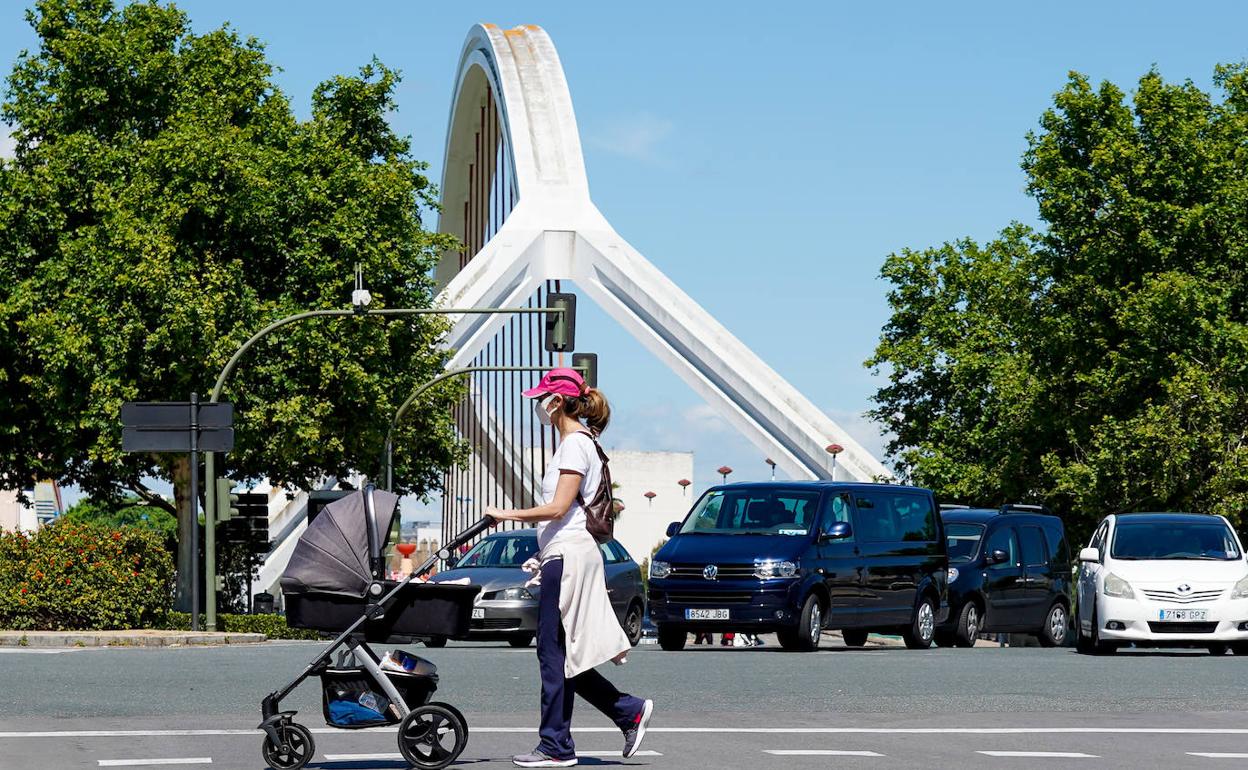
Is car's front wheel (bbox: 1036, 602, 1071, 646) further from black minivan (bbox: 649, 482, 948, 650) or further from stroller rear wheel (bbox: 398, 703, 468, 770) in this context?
stroller rear wheel (bbox: 398, 703, 468, 770)

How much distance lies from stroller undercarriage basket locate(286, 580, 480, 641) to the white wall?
109884 millimetres

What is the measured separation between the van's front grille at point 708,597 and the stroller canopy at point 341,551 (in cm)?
1219

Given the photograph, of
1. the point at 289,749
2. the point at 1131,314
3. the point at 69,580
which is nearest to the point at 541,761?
the point at 289,749

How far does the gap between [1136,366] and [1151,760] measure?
3234 cm

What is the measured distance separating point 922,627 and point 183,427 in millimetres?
10727

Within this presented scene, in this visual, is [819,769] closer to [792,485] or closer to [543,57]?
[792,485]

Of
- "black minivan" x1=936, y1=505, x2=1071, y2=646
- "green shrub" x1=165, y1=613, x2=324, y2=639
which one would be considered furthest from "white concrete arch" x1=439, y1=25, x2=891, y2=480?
"black minivan" x1=936, y1=505, x2=1071, y2=646

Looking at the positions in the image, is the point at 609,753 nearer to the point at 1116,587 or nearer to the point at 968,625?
the point at 1116,587

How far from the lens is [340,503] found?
892 centimetres

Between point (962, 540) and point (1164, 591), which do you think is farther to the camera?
point (962, 540)

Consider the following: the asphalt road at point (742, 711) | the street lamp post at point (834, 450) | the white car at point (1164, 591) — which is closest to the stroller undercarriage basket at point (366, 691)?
the asphalt road at point (742, 711)

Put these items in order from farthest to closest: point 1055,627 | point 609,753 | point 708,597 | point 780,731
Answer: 1. point 1055,627
2. point 708,597
3. point 780,731
4. point 609,753

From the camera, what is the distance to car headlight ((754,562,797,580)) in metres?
20.8

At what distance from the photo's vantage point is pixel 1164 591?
2117 cm
